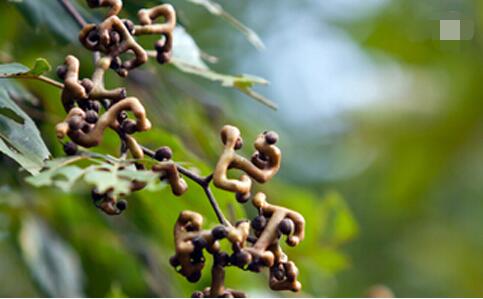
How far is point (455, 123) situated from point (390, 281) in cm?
58

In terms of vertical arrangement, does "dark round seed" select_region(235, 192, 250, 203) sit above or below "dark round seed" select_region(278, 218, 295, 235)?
above

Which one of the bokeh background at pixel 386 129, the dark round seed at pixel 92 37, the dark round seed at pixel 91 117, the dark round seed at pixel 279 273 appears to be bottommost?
the bokeh background at pixel 386 129

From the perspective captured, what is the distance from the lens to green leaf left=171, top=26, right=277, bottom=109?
733mm

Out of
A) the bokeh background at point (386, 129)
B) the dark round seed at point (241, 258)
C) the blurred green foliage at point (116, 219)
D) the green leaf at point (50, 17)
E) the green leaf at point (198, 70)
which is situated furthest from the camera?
the bokeh background at point (386, 129)

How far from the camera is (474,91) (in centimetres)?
274

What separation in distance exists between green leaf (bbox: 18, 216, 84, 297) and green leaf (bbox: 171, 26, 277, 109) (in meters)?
0.44

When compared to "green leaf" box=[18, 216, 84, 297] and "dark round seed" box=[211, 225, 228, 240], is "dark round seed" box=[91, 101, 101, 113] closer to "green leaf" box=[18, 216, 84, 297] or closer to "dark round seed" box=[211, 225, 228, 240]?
"dark round seed" box=[211, 225, 228, 240]

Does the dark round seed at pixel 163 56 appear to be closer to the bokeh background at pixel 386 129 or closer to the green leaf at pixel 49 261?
the green leaf at pixel 49 261

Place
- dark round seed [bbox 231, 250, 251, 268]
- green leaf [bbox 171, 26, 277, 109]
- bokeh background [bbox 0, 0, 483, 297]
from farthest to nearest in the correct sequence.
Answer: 1. bokeh background [bbox 0, 0, 483, 297]
2. green leaf [bbox 171, 26, 277, 109]
3. dark round seed [bbox 231, 250, 251, 268]

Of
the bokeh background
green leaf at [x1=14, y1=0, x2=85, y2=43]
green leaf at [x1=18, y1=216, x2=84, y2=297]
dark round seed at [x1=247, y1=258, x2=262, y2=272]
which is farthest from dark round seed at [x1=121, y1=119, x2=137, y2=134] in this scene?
the bokeh background

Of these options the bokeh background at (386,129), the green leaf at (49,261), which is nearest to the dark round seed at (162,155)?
the green leaf at (49,261)

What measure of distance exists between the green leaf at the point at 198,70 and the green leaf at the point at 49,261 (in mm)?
441

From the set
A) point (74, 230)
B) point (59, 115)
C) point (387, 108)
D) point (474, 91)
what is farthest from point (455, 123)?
point (59, 115)

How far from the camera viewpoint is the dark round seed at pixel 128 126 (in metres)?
0.51
